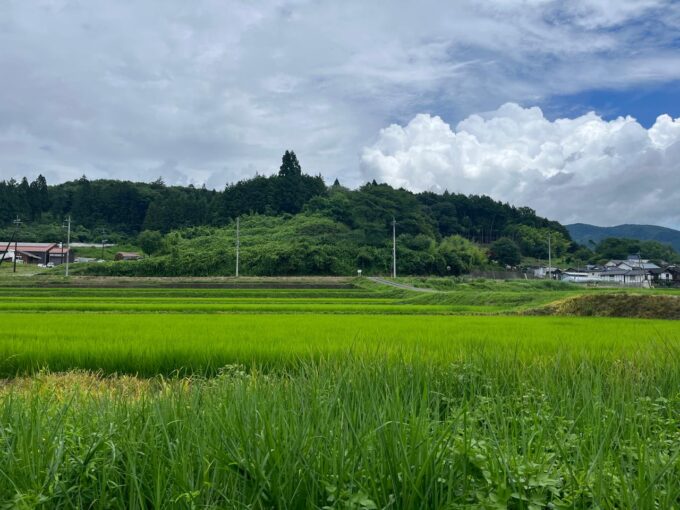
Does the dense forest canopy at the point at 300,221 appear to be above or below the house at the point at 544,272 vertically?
above

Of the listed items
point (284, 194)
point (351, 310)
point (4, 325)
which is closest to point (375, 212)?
point (284, 194)

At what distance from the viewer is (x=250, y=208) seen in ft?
325

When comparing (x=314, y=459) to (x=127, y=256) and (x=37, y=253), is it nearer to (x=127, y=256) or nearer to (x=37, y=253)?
(x=127, y=256)

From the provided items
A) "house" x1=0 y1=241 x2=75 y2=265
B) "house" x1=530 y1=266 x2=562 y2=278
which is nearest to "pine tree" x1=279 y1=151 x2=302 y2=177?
"house" x1=0 y1=241 x2=75 y2=265

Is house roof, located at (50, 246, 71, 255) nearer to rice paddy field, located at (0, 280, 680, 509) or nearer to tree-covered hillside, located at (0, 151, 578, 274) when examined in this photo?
tree-covered hillside, located at (0, 151, 578, 274)

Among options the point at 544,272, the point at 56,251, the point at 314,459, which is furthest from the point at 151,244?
the point at 314,459

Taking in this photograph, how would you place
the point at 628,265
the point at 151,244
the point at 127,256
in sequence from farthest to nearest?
the point at 628,265 → the point at 127,256 → the point at 151,244

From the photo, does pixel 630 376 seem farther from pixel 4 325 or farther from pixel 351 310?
pixel 351 310

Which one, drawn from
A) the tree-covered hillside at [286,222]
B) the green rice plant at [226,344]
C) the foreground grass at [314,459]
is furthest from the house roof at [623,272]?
the foreground grass at [314,459]

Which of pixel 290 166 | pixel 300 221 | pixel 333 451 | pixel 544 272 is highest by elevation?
pixel 290 166

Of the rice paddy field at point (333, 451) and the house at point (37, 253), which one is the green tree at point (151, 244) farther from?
the rice paddy field at point (333, 451)

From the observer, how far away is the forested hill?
3479 inches

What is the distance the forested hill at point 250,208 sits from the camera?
88.4 m

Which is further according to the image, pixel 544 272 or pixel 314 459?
pixel 544 272
